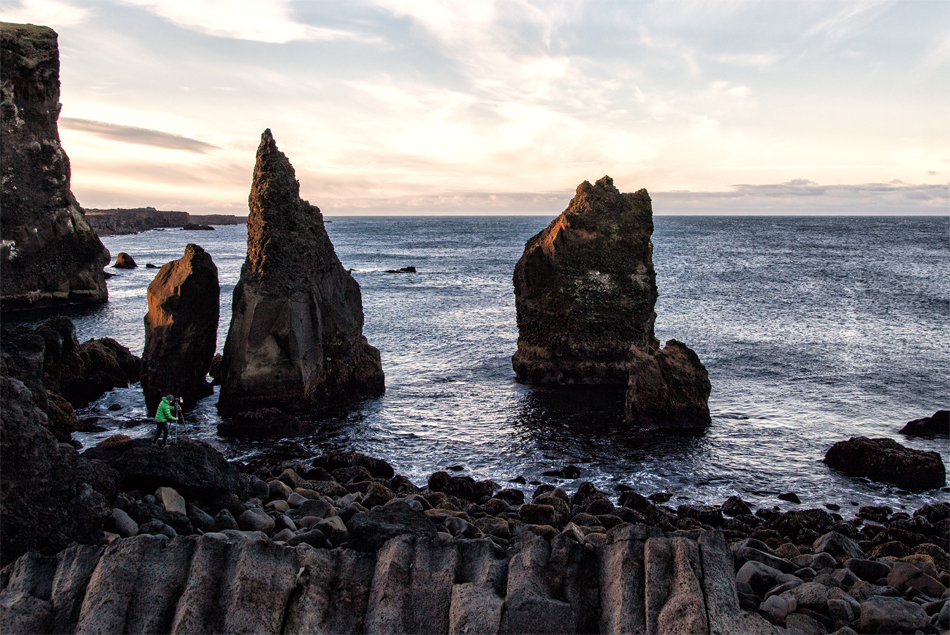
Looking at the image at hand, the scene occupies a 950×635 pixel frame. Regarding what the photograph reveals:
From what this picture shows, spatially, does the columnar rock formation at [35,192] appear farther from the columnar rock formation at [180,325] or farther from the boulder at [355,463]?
the boulder at [355,463]

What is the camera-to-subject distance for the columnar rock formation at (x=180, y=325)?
21.7 metres

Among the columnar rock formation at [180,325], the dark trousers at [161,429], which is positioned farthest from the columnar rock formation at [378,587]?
the columnar rock formation at [180,325]

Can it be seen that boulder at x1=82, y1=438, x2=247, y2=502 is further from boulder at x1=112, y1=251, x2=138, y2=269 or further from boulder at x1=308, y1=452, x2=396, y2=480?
boulder at x1=112, y1=251, x2=138, y2=269

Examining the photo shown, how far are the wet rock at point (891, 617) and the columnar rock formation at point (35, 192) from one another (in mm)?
51411

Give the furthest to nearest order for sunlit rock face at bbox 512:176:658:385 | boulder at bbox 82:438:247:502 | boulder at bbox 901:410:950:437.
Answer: sunlit rock face at bbox 512:176:658:385 < boulder at bbox 901:410:950:437 < boulder at bbox 82:438:247:502

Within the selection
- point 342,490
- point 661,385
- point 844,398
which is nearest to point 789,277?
point 844,398

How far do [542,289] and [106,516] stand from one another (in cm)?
2031

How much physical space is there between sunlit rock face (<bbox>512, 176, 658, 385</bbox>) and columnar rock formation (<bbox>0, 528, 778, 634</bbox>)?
760 inches

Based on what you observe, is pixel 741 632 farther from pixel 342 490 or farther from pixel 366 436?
pixel 366 436

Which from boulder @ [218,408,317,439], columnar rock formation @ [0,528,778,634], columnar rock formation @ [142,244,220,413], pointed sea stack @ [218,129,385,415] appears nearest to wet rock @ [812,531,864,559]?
columnar rock formation @ [0,528,778,634]

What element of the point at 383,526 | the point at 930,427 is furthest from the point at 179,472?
the point at 930,427

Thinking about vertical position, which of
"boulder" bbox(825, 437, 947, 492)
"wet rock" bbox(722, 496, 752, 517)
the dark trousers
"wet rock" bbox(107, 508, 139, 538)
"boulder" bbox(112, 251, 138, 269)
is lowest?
Answer: "wet rock" bbox(722, 496, 752, 517)

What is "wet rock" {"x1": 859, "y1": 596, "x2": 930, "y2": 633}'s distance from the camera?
6738 mm

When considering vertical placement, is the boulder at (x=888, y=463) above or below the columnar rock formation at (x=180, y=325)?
below
